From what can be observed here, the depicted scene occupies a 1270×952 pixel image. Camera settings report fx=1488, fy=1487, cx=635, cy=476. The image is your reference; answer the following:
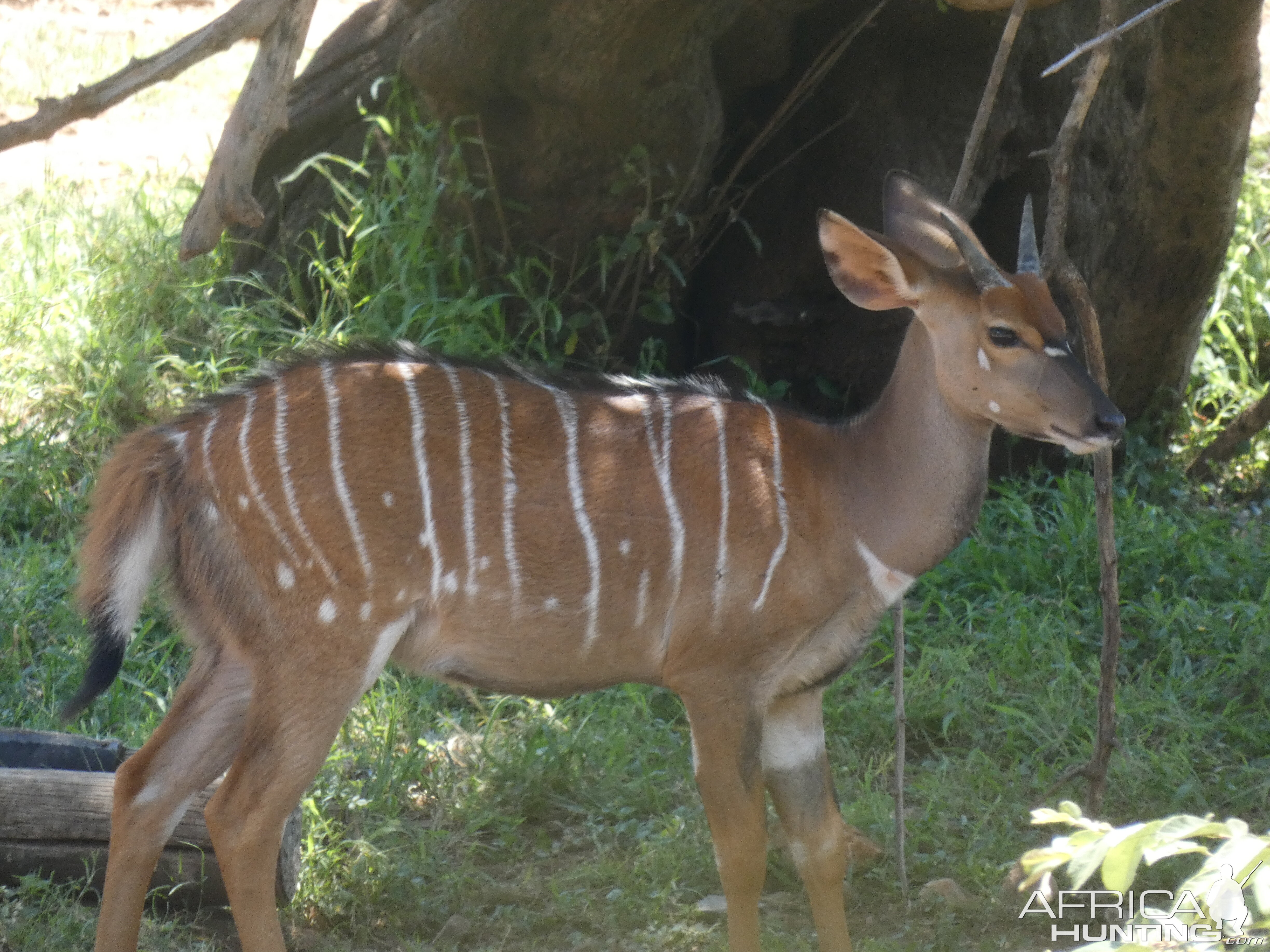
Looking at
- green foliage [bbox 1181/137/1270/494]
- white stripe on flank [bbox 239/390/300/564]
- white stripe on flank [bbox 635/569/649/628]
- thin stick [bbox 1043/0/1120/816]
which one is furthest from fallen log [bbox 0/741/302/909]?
green foliage [bbox 1181/137/1270/494]

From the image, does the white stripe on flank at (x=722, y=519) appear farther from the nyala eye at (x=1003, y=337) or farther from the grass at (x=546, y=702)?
the grass at (x=546, y=702)

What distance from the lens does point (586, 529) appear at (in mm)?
3082

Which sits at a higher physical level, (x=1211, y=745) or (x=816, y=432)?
(x=816, y=432)

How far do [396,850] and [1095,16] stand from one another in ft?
12.3

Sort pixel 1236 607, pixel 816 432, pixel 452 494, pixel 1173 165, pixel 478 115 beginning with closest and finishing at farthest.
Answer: pixel 452 494
pixel 816 432
pixel 1236 607
pixel 478 115
pixel 1173 165

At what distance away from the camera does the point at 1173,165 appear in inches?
206

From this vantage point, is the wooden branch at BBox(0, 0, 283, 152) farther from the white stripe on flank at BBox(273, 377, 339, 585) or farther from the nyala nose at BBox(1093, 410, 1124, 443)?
the nyala nose at BBox(1093, 410, 1124, 443)

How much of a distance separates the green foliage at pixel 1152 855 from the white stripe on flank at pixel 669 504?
67.4 inches

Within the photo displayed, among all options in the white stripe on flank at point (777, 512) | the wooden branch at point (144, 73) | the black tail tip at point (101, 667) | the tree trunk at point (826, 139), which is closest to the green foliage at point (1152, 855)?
the white stripe on flank at point (777, 512)

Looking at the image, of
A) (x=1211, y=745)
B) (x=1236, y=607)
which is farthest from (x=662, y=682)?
(x=1236, y=607)

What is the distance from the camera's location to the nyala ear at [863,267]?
317 cm

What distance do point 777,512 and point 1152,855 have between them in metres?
1.89

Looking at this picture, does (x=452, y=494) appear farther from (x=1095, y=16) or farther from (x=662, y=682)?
(x=1095, y=16)

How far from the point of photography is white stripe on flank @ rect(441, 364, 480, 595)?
3021mm
